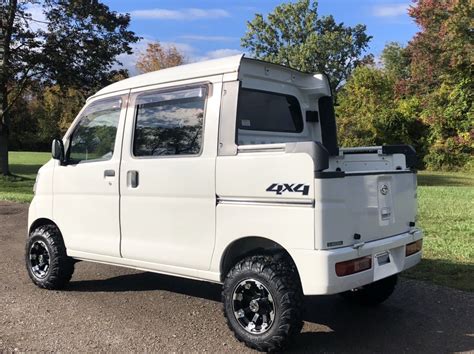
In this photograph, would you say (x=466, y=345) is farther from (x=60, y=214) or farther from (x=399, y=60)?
(x=399, y=60)

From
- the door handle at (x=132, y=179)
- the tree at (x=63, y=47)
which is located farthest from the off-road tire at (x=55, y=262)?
the tree at (x=63, y=47)

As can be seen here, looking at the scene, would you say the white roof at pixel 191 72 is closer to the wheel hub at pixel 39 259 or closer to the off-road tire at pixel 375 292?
the wheel hub at pixel 39 259

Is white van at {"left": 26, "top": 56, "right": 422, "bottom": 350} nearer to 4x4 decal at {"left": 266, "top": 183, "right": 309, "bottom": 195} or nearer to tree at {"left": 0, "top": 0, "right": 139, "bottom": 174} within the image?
4x4 decal at {"left": 266, "top": 183, "right": 309, "bottom": 195}

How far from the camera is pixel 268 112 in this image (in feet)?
17.2

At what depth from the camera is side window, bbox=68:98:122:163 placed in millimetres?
5578

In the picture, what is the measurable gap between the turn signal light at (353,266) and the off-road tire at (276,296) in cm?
37

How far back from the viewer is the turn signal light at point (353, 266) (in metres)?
4.01

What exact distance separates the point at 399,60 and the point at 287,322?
5369 centimetres

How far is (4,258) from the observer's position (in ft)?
25.9

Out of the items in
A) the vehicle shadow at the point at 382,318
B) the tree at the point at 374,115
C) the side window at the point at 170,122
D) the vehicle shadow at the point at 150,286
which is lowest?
the vehicle shadow at the point at 150,286

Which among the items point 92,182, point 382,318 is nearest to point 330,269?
point 382,318

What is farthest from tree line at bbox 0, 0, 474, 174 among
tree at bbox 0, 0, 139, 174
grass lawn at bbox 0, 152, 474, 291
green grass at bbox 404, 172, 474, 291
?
green grass at bbox 404, 172, 474, 291

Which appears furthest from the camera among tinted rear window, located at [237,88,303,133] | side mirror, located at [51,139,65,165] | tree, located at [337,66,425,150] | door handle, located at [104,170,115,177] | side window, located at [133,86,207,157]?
tree, located at [337,66,425,150]

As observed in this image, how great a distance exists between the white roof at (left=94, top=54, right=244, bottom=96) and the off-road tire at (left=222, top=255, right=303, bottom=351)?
5.50 ft
